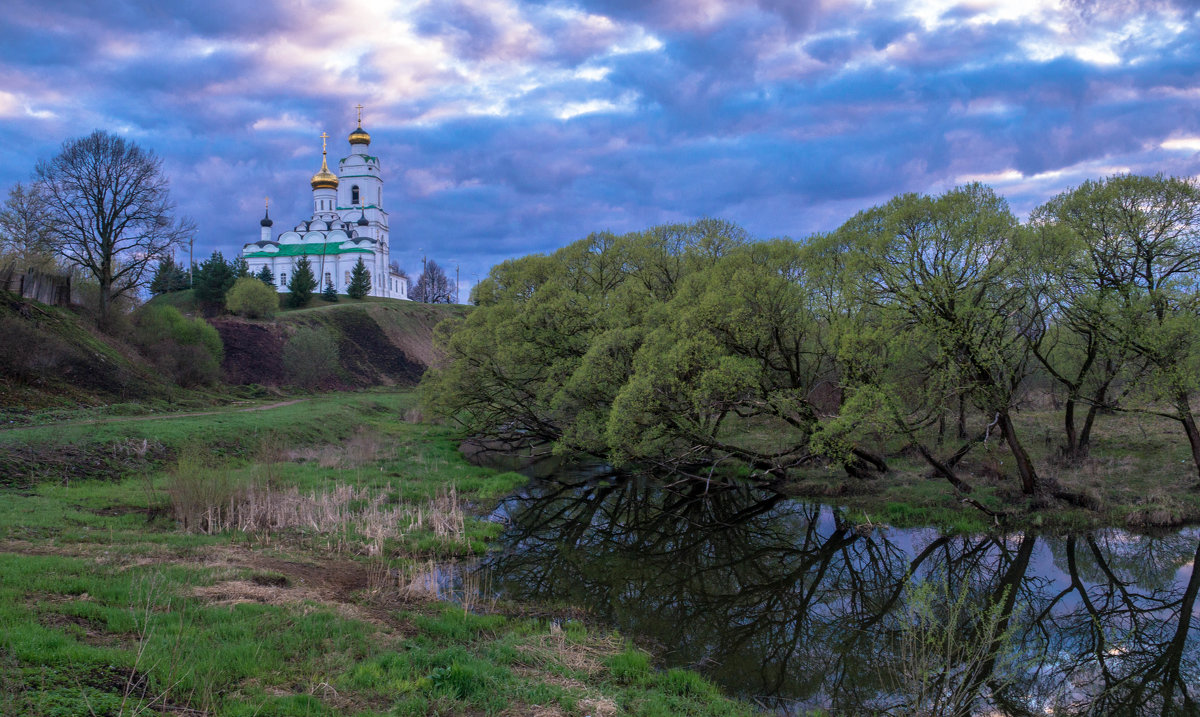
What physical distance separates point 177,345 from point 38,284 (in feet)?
21.9

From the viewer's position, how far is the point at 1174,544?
50.5 ft

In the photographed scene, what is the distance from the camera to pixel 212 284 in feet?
189

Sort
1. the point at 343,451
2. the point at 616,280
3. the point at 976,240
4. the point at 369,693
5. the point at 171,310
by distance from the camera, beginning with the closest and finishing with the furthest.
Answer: the point at 369,693 < the point at 976,240 < the point at 343,451 < the point at 616,280 < the point at 171,310

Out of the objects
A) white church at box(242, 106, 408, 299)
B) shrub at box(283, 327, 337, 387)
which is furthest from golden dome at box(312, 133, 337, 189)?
shrub at box(283, 327, 337, 387)

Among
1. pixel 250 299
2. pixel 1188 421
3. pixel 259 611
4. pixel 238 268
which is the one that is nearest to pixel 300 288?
pixel 238 268

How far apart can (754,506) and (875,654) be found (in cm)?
1087

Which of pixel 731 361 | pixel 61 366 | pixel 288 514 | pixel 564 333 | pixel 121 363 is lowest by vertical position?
pixel 288 514

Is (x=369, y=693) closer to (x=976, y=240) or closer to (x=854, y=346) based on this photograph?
(x=854, y=346)

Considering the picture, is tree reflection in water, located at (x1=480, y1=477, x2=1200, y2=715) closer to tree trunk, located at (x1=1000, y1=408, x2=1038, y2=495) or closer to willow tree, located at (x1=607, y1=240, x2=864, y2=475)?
tree trunk, located at (x1=1000, y1=408, x2=1038, y2=495)

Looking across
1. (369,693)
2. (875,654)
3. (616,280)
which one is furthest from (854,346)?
(369,693)

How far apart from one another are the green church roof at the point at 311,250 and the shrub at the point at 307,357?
127ft

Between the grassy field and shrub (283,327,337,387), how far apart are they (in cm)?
2970

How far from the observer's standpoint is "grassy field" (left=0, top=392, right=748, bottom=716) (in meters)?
6.45

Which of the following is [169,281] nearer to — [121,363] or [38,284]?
[38,284]
